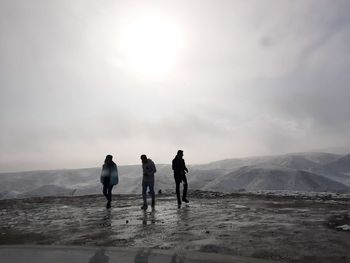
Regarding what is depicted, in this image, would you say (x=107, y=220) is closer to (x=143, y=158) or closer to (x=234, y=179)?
(x=143, y=158)

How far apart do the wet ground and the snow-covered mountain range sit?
24173 millimetres

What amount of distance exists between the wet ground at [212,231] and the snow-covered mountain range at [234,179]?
2417 cm

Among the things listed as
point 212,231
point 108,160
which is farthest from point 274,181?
point 212,231

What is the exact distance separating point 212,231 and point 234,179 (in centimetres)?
4267

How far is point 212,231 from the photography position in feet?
31.2

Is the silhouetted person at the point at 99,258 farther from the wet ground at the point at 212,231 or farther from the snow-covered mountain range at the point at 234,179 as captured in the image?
the snow-covered mountain range at the point at 234,179

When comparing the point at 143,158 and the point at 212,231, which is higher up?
the point at 143,158

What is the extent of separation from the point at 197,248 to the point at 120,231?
3.03m

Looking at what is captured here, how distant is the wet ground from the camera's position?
A: 7.52m

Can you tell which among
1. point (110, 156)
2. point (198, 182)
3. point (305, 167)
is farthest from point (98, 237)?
point (305, 167)

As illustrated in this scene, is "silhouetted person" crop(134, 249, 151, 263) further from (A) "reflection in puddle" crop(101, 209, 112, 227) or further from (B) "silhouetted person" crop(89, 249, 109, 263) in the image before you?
(A) "reflection in puddle" crop(101, 209, 112, 227)

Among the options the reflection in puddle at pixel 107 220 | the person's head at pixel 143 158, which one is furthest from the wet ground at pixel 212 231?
the person's head at pixel 143 158

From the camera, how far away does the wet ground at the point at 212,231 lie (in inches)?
296

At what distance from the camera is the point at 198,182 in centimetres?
5922
